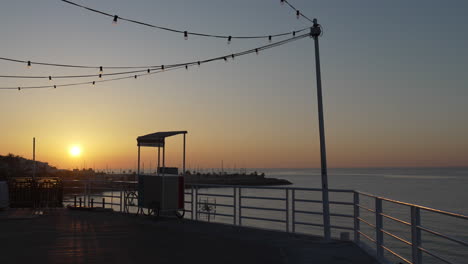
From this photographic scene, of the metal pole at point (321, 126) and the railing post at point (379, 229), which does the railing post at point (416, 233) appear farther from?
the metal pole at point (321, 126)

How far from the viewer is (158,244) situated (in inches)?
410

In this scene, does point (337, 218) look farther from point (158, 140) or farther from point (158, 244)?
point (158, 244)

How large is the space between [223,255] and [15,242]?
500 cm

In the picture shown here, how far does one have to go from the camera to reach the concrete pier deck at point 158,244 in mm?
8703

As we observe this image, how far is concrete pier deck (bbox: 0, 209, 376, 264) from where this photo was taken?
8.70 meters

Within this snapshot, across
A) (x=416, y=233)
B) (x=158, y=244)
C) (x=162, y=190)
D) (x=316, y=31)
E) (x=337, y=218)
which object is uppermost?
(x=316, y=31)

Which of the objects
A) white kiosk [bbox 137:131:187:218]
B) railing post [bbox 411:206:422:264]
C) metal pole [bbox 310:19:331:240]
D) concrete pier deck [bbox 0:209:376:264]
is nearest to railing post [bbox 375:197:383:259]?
concrete pier deck [bbox 0:209:376:264]

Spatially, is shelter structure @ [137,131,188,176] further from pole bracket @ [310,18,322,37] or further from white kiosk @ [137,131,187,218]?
pole bracket @ [310,18,322,37]

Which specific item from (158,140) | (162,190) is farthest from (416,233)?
(158,140)

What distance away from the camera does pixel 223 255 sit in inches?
355

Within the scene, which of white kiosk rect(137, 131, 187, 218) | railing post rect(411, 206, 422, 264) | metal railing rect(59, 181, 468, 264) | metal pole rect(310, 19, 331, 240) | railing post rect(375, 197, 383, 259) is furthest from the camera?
white kiosk rect(137, 131, 187, 218)

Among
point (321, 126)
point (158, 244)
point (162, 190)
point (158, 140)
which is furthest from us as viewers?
point (158, 140)

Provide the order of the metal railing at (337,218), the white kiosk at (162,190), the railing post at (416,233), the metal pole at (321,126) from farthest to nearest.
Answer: the white kiosk at (162,190) → the metal pole at (321,126) → the metal railing at (337,218) → the railing post at (416,233)

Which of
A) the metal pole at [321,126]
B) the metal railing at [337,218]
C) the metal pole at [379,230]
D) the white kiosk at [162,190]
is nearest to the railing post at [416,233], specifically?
the metal railing at [337,218]
